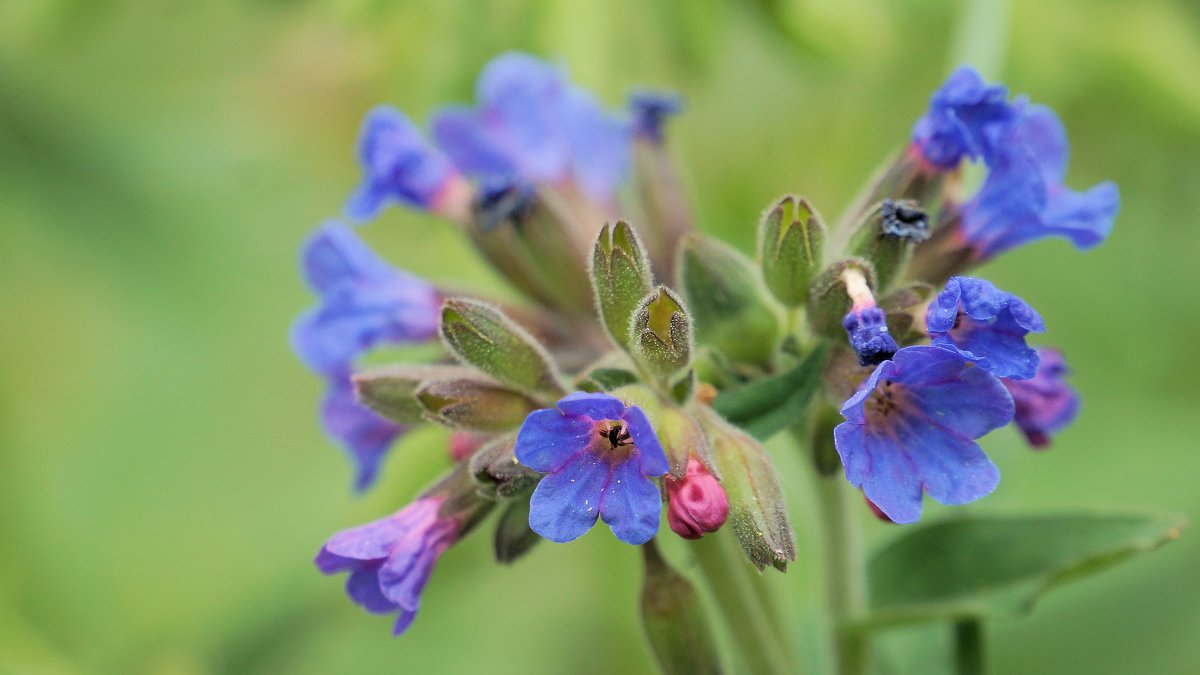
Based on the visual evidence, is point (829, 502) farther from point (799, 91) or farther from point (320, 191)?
point (320, 191)

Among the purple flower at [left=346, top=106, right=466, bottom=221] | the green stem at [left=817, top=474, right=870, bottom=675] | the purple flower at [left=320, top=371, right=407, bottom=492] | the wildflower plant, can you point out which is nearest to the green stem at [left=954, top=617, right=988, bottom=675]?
the wildflower plant

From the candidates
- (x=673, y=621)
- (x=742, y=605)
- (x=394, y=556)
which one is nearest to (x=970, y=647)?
(x=742, y=605)

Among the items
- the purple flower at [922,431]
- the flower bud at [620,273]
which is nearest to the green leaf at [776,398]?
the purple flower at [922,431]

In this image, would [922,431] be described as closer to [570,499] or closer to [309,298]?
[570,499]

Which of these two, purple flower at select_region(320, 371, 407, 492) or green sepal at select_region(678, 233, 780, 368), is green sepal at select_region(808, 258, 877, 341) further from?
purple flower at select_region(320, 371, 407, 492)

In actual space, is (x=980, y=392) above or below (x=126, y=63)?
below

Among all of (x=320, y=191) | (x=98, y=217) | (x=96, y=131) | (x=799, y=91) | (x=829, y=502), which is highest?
(x=96, y=131)

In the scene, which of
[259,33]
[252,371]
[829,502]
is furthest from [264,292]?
[829,502]

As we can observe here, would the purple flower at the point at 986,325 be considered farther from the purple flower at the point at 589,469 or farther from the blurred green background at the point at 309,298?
the blurred green background at the point at 309,298
